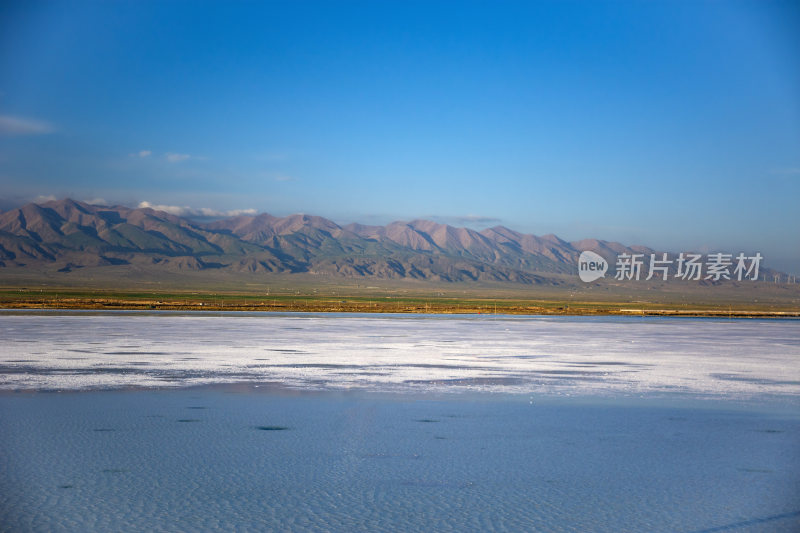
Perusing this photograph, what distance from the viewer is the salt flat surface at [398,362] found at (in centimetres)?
1398

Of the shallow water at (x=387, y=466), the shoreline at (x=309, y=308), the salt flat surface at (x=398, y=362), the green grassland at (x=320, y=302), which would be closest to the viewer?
the shallow water at (x=387, y=466)

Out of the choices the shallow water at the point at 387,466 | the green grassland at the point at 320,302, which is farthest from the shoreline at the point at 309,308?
the shallow water at the point at 387,466

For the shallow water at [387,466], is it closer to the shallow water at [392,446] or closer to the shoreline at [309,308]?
the shallow water at [392,446]

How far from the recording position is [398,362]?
18.0m

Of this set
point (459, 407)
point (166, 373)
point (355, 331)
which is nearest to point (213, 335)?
point (355, 331)

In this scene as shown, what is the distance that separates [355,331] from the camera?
30.7m

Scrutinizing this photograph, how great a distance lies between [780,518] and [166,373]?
39.9ft

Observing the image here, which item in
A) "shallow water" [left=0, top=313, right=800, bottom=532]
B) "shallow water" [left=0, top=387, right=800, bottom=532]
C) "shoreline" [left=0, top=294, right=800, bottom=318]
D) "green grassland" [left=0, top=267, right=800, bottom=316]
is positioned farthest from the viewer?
"green grassland" [left=0, top=267, right=800, bottom=316]

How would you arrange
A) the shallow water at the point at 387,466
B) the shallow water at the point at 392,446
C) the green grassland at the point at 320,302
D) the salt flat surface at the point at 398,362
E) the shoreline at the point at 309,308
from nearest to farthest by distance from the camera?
the shallow water at the point at 387,466
the shallow water at the point at 392,446
the salt flat surface at the point at 398,362
the shoreline at the point at 309,308
the green grassland at the point at 320,302

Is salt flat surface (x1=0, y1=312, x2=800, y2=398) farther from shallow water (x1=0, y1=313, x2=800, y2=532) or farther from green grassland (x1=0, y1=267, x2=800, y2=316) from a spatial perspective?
green grassland (x1=0, y1=267, x2=800, y2=316)

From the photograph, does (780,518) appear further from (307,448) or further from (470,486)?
(307,448)

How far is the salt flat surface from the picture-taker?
45.9 ft

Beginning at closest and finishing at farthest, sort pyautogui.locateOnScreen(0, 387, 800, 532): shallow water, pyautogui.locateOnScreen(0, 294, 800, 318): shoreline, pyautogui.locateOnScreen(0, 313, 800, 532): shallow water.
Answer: pyautogui.locateOnScreen(0, 387, 800, 532): shallow water, pyautogui.locateOnScreen(0, 313, 800, 532): shallow water, pyautogui.locateOnScreen(0, 294, 800, 318): shoreline

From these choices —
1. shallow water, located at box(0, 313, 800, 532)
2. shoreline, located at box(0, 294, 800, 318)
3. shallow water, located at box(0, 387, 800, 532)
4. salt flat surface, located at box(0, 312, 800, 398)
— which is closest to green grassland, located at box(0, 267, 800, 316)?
shoreline, located at box(0, 294, 800, 318)
